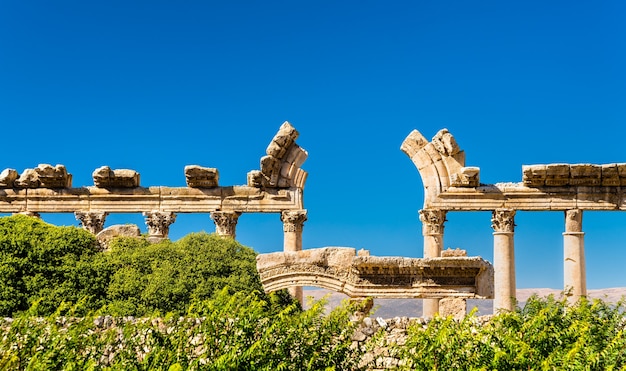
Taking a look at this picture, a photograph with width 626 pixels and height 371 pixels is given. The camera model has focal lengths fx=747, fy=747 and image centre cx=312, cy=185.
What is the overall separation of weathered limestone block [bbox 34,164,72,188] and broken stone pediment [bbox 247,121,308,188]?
19.5 ft

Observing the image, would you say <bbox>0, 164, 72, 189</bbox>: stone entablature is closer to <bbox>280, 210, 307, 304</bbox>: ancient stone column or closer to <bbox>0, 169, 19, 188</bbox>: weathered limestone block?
<bbox>0, 169, 19, 188</bbox>: weathered limestone block

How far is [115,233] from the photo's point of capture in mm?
19781

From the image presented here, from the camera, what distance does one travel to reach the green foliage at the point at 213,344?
34.0 feet

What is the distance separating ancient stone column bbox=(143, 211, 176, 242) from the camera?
918 inches

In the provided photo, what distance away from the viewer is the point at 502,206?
2298 cm

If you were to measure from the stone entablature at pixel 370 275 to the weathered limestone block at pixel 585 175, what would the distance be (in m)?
8.41

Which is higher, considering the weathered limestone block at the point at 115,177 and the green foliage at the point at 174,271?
the weathered limestone block at the point at 115,177

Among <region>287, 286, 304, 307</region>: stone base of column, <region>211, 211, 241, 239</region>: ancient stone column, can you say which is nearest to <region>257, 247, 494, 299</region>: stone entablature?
<region>287, 286, 304, 307</region>: stone base of column

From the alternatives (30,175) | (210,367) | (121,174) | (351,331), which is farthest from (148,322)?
(30,175)

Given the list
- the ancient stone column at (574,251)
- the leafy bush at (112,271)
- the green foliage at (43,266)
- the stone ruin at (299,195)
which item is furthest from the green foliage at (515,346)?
the ancient stone column at (574,251)

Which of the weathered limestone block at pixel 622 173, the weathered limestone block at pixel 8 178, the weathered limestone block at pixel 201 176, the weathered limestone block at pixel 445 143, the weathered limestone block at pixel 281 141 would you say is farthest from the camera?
the weathered limestone block at pixel 8 178

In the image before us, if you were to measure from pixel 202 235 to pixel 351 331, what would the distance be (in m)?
8.90

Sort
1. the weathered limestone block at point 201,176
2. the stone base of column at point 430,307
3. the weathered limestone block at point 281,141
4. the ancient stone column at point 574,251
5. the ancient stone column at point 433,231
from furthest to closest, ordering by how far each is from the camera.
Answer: the weathered limestone block at point 201,176 → the weathered limestone block at point 281,141 → the ancient stone column at point 433,231 → the ancient stone column at point 574,251 → the stone base of column at point 430,307

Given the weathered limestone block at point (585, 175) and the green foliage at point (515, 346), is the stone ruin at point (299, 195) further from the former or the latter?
the green foliage at point (515, 346)
